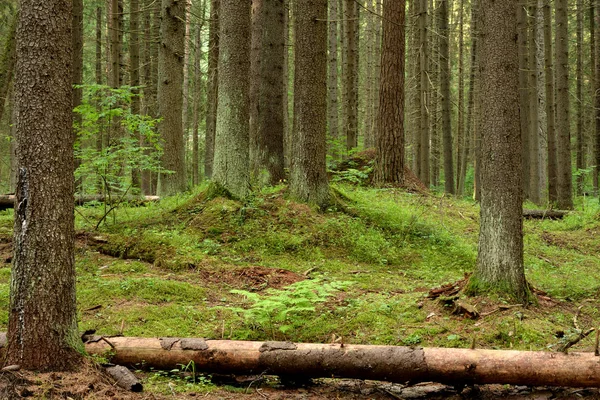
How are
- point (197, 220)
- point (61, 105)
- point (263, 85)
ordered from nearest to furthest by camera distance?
point (61, 105), point (197, 220), point (263, 85)

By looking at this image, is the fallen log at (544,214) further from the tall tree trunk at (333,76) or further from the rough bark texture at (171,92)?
the rough bark texture at (171,92)

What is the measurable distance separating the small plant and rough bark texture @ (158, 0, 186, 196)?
7347 millimetres

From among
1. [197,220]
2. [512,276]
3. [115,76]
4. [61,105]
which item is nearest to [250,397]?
[61,105]

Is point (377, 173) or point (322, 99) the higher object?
point (322, 99)

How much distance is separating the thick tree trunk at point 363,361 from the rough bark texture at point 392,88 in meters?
8.83

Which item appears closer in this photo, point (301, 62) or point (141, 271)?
point (141, 271)

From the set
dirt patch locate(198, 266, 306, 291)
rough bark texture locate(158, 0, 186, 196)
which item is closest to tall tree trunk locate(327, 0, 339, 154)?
rough bark texture locate(158, 0, 186, 196)

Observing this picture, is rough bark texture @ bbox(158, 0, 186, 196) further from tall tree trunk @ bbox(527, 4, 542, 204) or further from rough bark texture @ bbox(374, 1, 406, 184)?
tall tree trunk @ bbox(527, 4, 542, 204)

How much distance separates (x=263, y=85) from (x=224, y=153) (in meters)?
3.27

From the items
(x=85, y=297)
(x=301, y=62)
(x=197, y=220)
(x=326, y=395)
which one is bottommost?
(x=326, y=395)

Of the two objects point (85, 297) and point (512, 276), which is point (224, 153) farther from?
point (512, 276)

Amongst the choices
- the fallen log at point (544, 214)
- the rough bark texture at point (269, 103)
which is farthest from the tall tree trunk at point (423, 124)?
the rough bark texture at point (269, 103)

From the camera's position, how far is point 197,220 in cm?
934

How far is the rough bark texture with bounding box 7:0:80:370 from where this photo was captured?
155 inches
